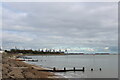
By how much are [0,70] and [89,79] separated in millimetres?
14491

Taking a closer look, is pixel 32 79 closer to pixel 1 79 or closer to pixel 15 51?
pixel 1 79

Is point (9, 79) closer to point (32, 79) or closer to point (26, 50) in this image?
point (32, 79)

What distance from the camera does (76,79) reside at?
82.0ft

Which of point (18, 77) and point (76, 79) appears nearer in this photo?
point (18, 77)

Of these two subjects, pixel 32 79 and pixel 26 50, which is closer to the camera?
pixel 32 79

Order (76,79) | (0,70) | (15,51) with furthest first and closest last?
(15,51)
(76,79)
(0,70)

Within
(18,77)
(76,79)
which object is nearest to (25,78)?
(18,77)

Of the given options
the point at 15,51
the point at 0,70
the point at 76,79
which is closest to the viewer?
the point at 0,70

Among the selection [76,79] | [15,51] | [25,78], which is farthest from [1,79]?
[15,51]

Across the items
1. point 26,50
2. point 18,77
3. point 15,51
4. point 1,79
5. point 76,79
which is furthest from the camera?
point 26,50

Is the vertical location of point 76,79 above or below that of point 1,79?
below

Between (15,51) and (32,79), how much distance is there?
157548mm

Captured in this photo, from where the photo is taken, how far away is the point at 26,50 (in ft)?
618

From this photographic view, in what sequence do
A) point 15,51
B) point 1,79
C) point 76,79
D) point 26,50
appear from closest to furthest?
1. point 1,79
2. point 76,79
3. point 15,51
4. point 26,50
